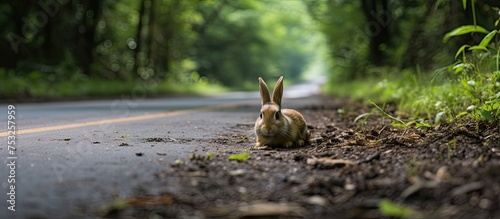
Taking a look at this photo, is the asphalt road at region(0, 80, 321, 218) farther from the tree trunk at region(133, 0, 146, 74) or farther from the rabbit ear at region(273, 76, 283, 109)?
the tree trunk at region(133, 0, 146, 74)

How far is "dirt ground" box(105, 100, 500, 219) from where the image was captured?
240 centimetres

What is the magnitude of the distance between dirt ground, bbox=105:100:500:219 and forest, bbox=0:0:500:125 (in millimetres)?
991

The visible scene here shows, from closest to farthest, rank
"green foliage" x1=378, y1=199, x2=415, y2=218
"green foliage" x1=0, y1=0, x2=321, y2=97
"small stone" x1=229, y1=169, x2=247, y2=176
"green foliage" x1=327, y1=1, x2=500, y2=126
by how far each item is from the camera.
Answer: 1. "green foliage" x1=378, y1=199, x2=415, y2=218
2. "small stone" x1=229, y1=169, x2=247, y2=176
3. "green foliage" x1=327, y1=1, x2=500, y2=126
4. "green foliage" x1=0, y1=0, x2=321, y2=97

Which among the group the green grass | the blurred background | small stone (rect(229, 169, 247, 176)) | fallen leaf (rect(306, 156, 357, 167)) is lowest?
small stone (rect(229, 169, 247, 176))

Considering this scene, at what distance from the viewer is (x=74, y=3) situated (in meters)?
21.6

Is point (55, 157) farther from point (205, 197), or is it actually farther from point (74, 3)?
point (74, 3)

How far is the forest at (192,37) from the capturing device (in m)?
6.68

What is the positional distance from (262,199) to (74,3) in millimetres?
20720

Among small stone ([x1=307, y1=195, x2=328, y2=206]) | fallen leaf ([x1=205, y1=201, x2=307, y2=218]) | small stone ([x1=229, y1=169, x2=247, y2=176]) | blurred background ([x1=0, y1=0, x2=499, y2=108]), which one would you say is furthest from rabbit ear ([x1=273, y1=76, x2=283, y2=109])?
blurred background ([x1=0, y1=0, x2=499, y2=108])

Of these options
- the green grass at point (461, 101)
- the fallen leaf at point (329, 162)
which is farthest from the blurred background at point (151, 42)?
the fallen leaf at point (329, 162)

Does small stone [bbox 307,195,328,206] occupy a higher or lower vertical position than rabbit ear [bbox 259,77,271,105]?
lower

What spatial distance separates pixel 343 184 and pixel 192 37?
116 feet

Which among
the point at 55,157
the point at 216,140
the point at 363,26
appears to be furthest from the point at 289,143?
the point at 363,26

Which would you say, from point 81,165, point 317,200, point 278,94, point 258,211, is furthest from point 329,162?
point 278,94
